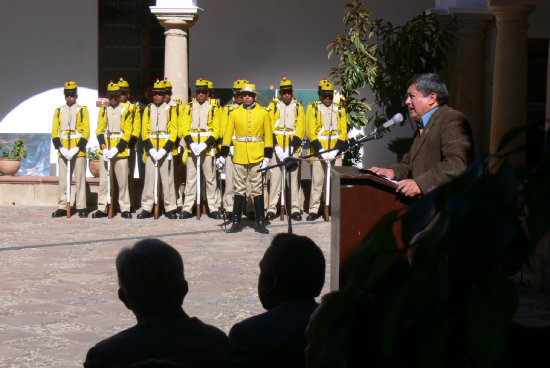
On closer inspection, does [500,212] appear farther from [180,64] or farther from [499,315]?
[180,64]

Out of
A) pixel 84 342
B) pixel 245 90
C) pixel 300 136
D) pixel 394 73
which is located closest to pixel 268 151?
pixel 245 90

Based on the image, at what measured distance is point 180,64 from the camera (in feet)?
44.3

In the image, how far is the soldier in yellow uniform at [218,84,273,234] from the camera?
11.6 meters

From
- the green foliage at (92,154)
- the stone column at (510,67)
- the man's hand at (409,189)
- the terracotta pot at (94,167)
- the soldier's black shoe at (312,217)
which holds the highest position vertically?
the stone column at (510,67)

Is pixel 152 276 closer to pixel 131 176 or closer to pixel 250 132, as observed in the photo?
pixel 250 132

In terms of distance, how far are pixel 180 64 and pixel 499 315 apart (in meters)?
12.8

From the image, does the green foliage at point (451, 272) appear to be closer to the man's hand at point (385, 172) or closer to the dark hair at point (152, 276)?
the dark hair at point (152, 276)

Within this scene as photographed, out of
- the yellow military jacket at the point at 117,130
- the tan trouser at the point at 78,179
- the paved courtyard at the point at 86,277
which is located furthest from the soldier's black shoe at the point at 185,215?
the tan trouser at the point at 78,179

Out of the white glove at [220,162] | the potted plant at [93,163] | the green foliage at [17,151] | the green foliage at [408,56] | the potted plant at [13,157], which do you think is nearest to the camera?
the white glove at [220,162]

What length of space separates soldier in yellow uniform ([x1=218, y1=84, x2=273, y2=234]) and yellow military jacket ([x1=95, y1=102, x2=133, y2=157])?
192cm

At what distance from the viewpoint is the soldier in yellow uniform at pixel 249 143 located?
11555 millimetres

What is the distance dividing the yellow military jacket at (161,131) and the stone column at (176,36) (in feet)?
1.71

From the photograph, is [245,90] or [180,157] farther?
[180,157]

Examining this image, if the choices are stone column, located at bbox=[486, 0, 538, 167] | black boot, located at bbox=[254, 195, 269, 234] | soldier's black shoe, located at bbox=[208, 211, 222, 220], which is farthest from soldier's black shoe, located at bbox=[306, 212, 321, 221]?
stone column, located at bbox=[486, 0, 538, 167]
